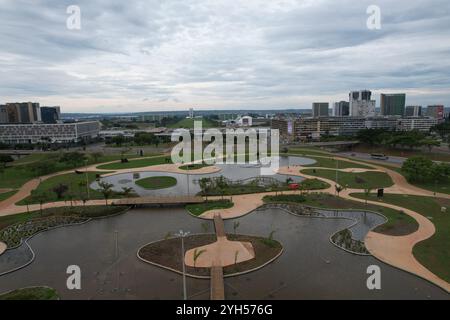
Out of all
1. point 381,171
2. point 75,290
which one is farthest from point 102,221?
point 381,171

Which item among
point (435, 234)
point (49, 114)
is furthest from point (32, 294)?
point (49, 114)

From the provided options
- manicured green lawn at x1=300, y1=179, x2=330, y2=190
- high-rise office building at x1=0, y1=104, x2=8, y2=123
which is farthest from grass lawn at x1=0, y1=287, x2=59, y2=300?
high-rise office building at x1=0, y1=104, x2=8, y2=123

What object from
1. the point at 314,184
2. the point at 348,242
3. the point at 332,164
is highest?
the point at 332,164

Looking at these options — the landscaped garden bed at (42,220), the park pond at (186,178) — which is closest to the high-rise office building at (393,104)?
the park pond at (186,178)

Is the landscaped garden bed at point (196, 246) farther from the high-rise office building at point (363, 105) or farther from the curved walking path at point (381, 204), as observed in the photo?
the high-rise office building at point (363, 105)

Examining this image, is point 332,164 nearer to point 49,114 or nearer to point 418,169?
point 418,169

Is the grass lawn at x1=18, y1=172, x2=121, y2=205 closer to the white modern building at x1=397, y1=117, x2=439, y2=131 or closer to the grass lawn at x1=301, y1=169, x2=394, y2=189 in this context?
the grass lawn at x1=301, y1=169, x2=394, y2=189
